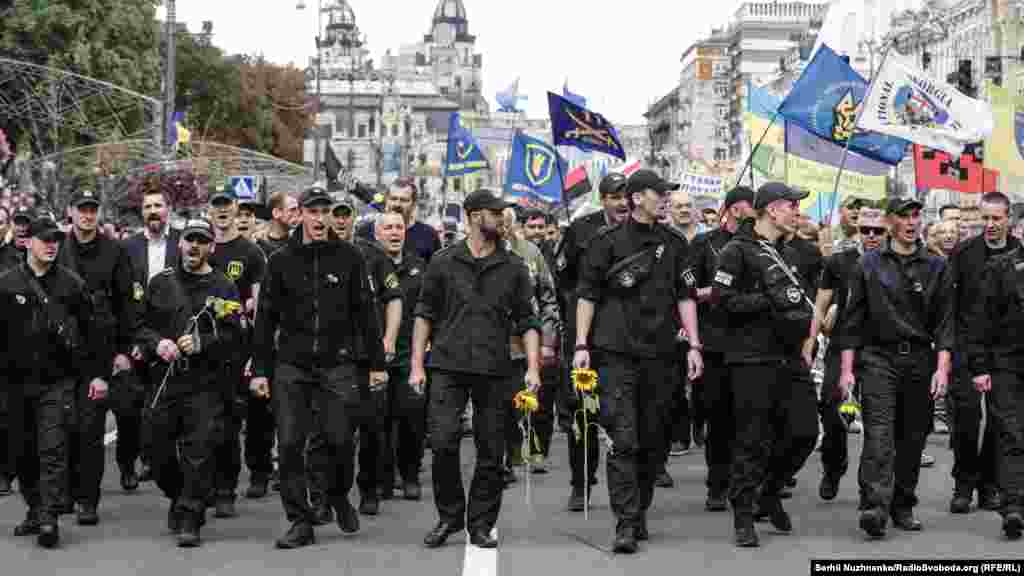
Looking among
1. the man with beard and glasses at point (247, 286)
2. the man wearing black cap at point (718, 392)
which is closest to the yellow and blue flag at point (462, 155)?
the man with beard and glasses at point (247, 286)

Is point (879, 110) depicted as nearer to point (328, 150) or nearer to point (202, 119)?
point (328, 150)

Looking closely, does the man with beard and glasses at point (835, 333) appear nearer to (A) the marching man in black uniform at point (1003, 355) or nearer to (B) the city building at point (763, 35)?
(A) the marching man in black uniform at point (1003, 355)

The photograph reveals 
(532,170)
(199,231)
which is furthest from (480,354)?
(532,170)

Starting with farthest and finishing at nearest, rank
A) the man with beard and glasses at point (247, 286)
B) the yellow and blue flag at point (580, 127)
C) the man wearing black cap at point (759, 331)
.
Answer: the yellow and blue flag at point (580, 127) → the man with beard and glasses at point (247, 286) → the man wearing black cap at point (759, 331)

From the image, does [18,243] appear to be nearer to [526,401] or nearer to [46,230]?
[46,230]

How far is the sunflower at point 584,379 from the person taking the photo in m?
10.5

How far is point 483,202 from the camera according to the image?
1060cm

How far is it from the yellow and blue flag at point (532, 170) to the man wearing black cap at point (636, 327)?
51.4 ft

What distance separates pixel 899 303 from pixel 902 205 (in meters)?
0.54

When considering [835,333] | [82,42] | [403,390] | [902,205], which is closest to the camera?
[902,205]

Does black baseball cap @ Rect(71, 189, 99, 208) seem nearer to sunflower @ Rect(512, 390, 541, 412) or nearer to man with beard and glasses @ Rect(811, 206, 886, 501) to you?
sunflower @ Rect(512, 390, 541, 412)

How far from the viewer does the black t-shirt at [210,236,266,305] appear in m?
12.9

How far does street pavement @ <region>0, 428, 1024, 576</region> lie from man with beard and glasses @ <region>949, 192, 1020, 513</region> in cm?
23

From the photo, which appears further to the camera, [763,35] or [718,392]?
[763,35]
